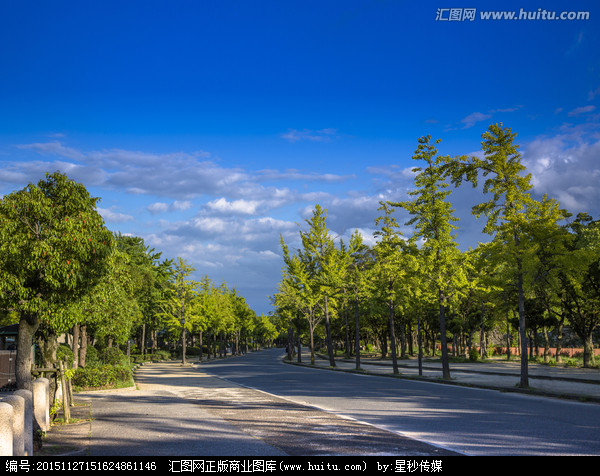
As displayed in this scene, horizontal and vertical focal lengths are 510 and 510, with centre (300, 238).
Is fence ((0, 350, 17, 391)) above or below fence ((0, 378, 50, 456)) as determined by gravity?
below

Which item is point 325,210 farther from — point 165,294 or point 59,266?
point 59,266

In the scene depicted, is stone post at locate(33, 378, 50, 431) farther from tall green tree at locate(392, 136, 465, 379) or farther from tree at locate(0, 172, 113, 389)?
tall green tree at locate(392, 136, 465, 379)

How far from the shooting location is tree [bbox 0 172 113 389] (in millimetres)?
12758

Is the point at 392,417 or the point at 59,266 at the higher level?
the point at 59,266

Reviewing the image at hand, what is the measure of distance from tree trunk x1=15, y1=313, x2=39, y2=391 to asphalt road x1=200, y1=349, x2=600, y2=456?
8.14 m

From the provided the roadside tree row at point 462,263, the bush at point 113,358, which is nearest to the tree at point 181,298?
the roadside tree row at point 462,263

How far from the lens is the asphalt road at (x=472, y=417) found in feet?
31.0

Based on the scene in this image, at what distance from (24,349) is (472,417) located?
12293mm
